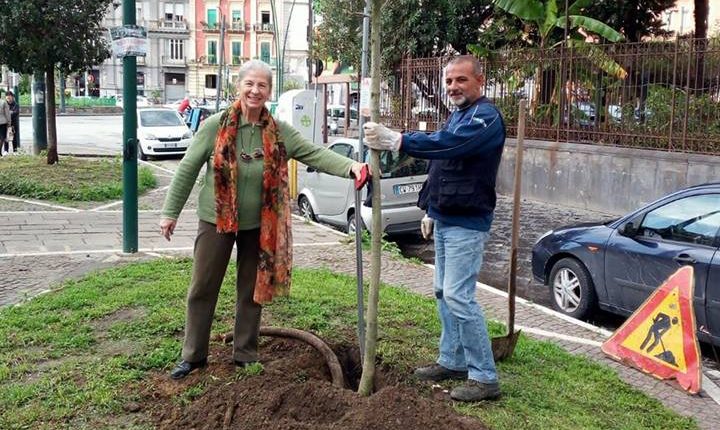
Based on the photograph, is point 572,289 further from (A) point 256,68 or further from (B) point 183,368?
(A) point 256,68

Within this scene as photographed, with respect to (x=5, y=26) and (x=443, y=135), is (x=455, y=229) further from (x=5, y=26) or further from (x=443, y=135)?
(x=5, y=26)

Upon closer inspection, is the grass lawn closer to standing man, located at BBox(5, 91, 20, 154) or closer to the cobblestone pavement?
the cobblestone pavement

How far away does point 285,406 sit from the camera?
12.8 ft

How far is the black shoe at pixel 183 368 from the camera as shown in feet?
14.6

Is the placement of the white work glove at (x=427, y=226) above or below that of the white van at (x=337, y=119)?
below

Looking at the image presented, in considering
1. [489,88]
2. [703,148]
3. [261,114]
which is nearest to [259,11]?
[489,88]

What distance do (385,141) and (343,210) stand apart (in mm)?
8040

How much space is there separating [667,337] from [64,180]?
11584mm

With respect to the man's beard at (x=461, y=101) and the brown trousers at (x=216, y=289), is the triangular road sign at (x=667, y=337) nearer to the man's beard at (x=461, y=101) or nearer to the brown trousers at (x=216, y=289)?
the man's beard at (x=461, y=101)

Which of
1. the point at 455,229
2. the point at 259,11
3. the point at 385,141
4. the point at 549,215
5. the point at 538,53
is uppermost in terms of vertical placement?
the point at 259,11

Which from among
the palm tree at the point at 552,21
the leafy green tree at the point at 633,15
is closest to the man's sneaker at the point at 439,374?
the palm tree at the point at 552,21

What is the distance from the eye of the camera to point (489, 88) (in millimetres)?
18281

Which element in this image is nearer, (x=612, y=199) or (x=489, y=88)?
(x=612, y=199)

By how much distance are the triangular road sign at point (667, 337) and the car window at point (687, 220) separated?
0.87 m
